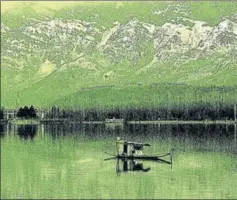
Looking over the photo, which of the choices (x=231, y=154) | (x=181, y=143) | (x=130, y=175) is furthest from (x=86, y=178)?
(x=181, y=143)

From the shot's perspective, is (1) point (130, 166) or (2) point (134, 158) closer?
(1) point (130, 166)

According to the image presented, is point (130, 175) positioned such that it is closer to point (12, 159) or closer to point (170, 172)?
Answer: point (170, 172)

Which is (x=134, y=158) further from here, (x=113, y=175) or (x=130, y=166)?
(x=113, y=175)

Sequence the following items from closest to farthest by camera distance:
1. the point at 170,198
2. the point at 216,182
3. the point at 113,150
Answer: the point at 170,198
the point at 216,182
the point at 113,150

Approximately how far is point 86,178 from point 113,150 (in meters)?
32.5

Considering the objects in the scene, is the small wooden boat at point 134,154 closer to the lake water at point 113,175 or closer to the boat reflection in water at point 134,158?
the boat reflection in water at point 134,158

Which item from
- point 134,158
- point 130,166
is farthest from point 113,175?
point 134,158

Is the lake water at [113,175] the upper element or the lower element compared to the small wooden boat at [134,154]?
lower

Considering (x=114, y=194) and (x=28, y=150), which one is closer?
(x=114, y=194)

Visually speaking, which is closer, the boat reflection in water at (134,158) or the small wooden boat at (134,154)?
the boat reflection in water at (134,158)

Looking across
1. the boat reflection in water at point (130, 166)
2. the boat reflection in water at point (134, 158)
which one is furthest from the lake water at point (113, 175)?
the boat reflection in water at point (134, 158)

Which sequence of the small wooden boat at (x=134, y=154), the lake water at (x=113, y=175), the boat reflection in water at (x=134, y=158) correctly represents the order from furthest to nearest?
the small wooden boat at (x=134, y=154) → the boat reflection in water at (x=134, y=158) → the lake water at (x=113, y=175)

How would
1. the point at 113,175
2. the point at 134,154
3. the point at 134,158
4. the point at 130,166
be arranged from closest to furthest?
1. the point at 113,175
2. the point at 130,166
3. the point at 134,158
4. the point at 134,154

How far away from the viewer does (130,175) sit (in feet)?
234
